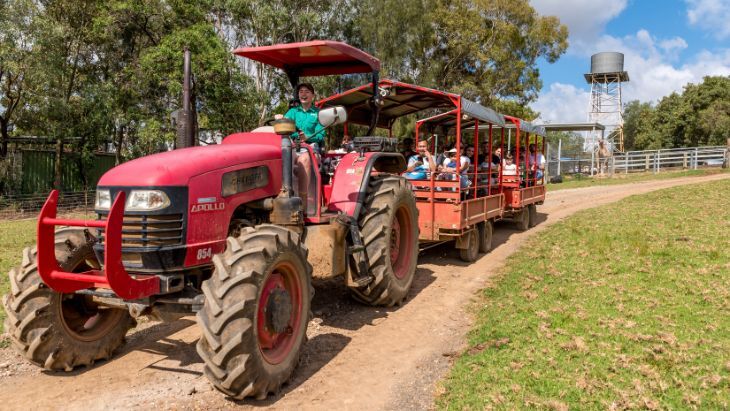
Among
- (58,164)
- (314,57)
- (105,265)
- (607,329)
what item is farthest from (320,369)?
(58,164)

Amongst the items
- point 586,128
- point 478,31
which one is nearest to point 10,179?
point 478,31

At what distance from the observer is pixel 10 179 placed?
59.7 feet

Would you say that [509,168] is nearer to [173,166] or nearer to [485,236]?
[485,236]

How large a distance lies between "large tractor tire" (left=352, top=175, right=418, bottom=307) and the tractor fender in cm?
20

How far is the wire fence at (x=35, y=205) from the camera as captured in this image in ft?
51.9

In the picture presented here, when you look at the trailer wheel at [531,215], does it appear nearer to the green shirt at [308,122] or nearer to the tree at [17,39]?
the green shirt at [308,122]

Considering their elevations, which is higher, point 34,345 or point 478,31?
point 478,31

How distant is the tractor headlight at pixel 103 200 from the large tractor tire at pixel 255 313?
0.91 meters

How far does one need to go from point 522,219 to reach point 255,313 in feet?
31.5

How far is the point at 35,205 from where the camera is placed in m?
17.0

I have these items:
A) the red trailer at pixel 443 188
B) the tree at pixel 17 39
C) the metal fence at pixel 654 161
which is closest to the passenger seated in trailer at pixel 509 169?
the red trailer at pixel 443 188

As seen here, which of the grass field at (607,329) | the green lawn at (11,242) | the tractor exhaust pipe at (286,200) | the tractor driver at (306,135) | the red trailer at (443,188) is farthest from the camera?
the red trailer at (443,188)

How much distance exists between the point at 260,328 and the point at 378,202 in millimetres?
2480

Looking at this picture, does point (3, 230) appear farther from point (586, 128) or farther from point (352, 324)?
point (586, 128)
